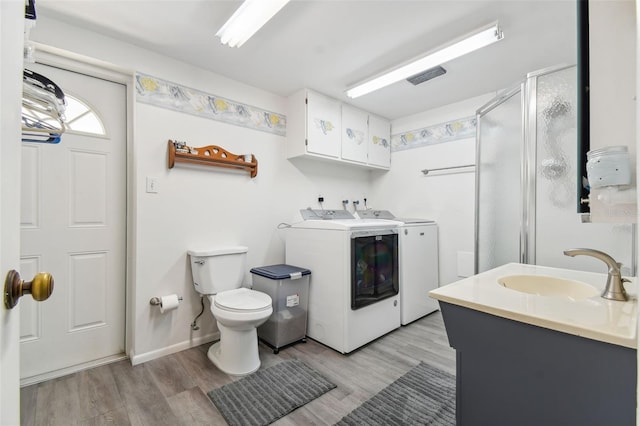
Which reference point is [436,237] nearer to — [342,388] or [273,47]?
[342,388]

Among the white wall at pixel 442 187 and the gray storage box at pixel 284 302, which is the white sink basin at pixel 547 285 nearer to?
the gray storage box at pixel 284 302

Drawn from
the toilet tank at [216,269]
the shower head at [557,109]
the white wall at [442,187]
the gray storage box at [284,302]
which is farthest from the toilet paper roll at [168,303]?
the shower head at [557,109]

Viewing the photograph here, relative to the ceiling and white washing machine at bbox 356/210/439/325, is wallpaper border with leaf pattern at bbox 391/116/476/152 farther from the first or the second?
white washing machine at bbox 356/210/439/325

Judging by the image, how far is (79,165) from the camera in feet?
6.35

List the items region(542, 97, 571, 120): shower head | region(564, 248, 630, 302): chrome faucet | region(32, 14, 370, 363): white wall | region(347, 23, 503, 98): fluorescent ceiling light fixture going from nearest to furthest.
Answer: region(564, 248, 630, 302): chrome faucet < region(542, 97, 571, 120): shower head < region(347, 23, 503, 98): fluorescent ceiling light fixture < region(32, 14, 370, 363): white wall

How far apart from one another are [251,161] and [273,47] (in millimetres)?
931

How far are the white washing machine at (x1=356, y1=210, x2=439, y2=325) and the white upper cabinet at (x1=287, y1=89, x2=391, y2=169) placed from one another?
3.16 ft

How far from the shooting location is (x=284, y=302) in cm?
224

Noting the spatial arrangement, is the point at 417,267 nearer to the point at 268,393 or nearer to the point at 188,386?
the point at 268,393

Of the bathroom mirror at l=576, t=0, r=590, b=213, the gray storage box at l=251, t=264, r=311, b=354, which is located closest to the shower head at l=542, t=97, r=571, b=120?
the bathroom mirror at l=576, t=0, r=590, b=213

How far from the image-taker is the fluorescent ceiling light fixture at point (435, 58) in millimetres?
1785

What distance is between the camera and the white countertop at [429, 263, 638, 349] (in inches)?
28.8

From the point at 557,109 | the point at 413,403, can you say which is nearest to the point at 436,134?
the point at 557,109

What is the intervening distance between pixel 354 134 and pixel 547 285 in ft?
7.49
